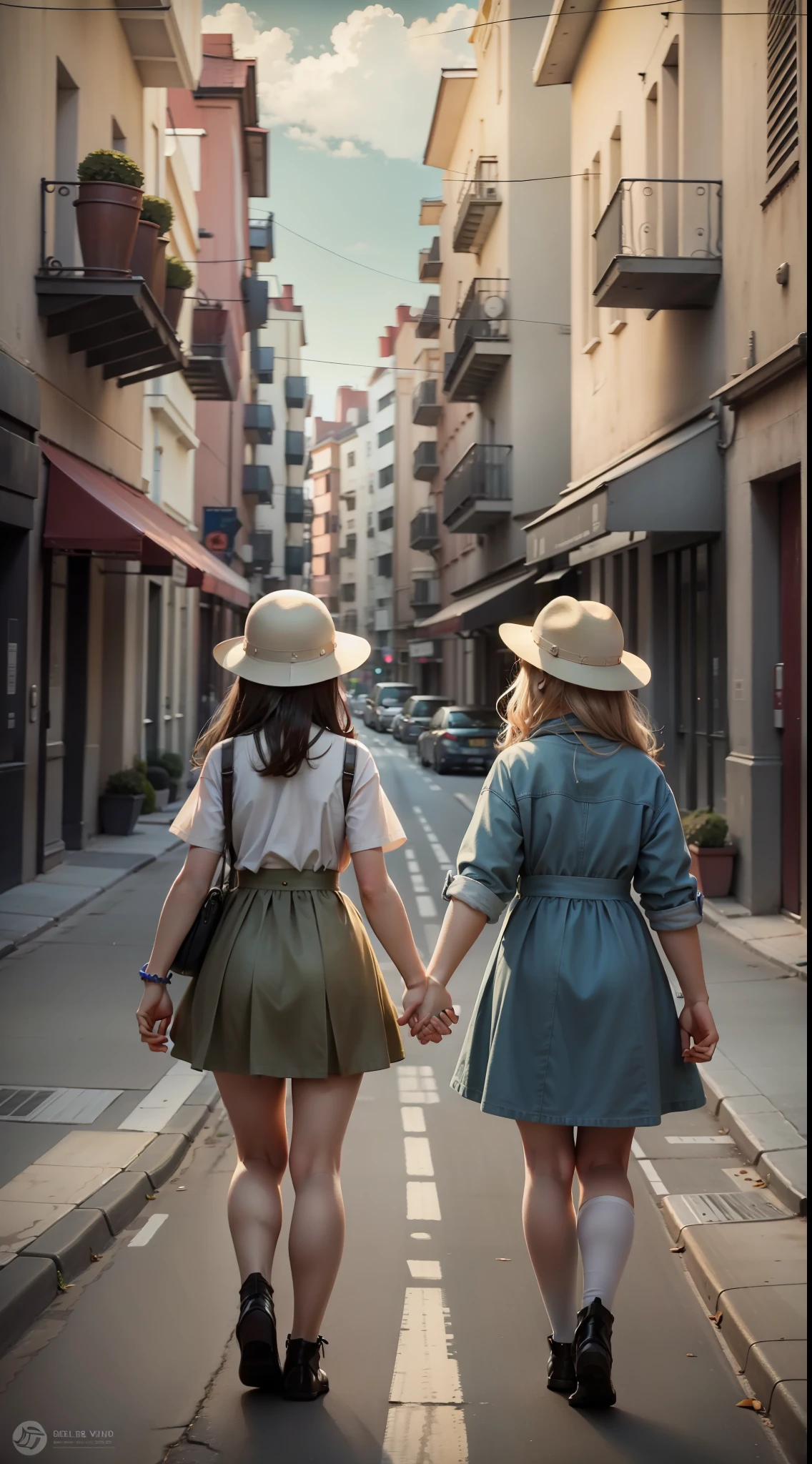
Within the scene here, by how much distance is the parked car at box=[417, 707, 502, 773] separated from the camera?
29484mm

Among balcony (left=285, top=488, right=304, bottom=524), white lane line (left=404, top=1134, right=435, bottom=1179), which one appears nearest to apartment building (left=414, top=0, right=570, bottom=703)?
white lane line (left=404, top=1134, right=435, bottom=1179)

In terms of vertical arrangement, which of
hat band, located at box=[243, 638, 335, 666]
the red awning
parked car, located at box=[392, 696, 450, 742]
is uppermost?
the red awning

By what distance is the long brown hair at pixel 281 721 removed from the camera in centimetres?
374

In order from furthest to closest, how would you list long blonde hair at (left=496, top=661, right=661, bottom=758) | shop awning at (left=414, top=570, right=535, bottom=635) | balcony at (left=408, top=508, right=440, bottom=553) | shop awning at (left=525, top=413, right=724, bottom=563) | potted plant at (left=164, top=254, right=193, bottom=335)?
balcony at (left=408, top=508, right=440, bottom=553) → shop awning at (left=414, top=570, right=535, bottom=635) → potted plant at (left=164, top=254, right=193, bottom=335) → shop awning at (left=525, top=413, right=724, bottom=563) → long blonde hair at (left=496, top=661, right=661, bottom=758)

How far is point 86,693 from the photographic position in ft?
52.7

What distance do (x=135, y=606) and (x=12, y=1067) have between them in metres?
12.6

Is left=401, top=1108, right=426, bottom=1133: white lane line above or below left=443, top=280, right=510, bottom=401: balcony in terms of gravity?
below

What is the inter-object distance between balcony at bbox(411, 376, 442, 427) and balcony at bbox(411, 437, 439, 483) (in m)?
1.06

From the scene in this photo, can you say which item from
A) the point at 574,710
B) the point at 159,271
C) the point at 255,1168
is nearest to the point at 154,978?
the point at 255,1168

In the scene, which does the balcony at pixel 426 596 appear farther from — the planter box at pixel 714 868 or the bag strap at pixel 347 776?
the bag strap at pixel 347 776

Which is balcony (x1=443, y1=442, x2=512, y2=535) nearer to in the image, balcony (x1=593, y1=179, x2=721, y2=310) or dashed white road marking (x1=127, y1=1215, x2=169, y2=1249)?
balcony (x1=593, y1=179, x2=721, y2=310)

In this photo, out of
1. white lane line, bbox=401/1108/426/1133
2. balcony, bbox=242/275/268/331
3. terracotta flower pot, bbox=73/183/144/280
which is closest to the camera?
white lane line, bbox=401/1108/426/1133

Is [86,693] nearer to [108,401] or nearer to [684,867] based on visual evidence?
[108,401]

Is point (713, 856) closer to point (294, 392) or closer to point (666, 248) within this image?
point (666, 248)
